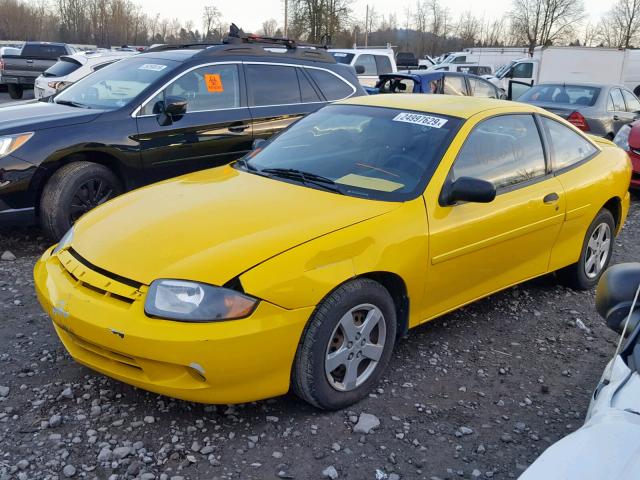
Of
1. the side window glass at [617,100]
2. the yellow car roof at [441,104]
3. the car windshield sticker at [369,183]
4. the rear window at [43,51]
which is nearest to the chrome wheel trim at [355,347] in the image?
the car windshield sticker at [369,183]

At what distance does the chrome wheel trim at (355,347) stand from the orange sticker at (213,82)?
3685 mm

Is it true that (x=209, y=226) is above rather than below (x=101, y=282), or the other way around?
above

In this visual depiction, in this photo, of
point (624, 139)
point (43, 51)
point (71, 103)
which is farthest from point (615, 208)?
point (43, 51)

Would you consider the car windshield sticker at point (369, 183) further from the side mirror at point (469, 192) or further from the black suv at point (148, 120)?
the black suv at point (148, 120)

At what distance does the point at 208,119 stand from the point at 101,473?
3941 mm

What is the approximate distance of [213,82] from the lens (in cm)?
612

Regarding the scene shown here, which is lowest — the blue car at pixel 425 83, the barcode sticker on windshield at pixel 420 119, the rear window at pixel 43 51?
the blue car at pixel 425 83

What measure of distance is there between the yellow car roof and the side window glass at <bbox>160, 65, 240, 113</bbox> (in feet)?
6.68

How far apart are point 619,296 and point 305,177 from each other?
1935mm

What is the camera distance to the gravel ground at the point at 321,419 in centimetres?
276

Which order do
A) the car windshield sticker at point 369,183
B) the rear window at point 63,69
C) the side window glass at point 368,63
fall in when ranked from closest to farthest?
the car windshield sticker at point 369,183
the rear window at point 63,69
the side window glass at point 368,63

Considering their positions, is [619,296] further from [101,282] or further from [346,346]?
[101,282]

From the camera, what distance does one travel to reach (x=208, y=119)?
19.6 feet

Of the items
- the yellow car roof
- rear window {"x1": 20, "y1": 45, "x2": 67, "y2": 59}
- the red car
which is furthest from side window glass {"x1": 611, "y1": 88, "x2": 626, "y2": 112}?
rear window {"x1": 20, "y1": 45, "x2": 67, "y2": 59}
